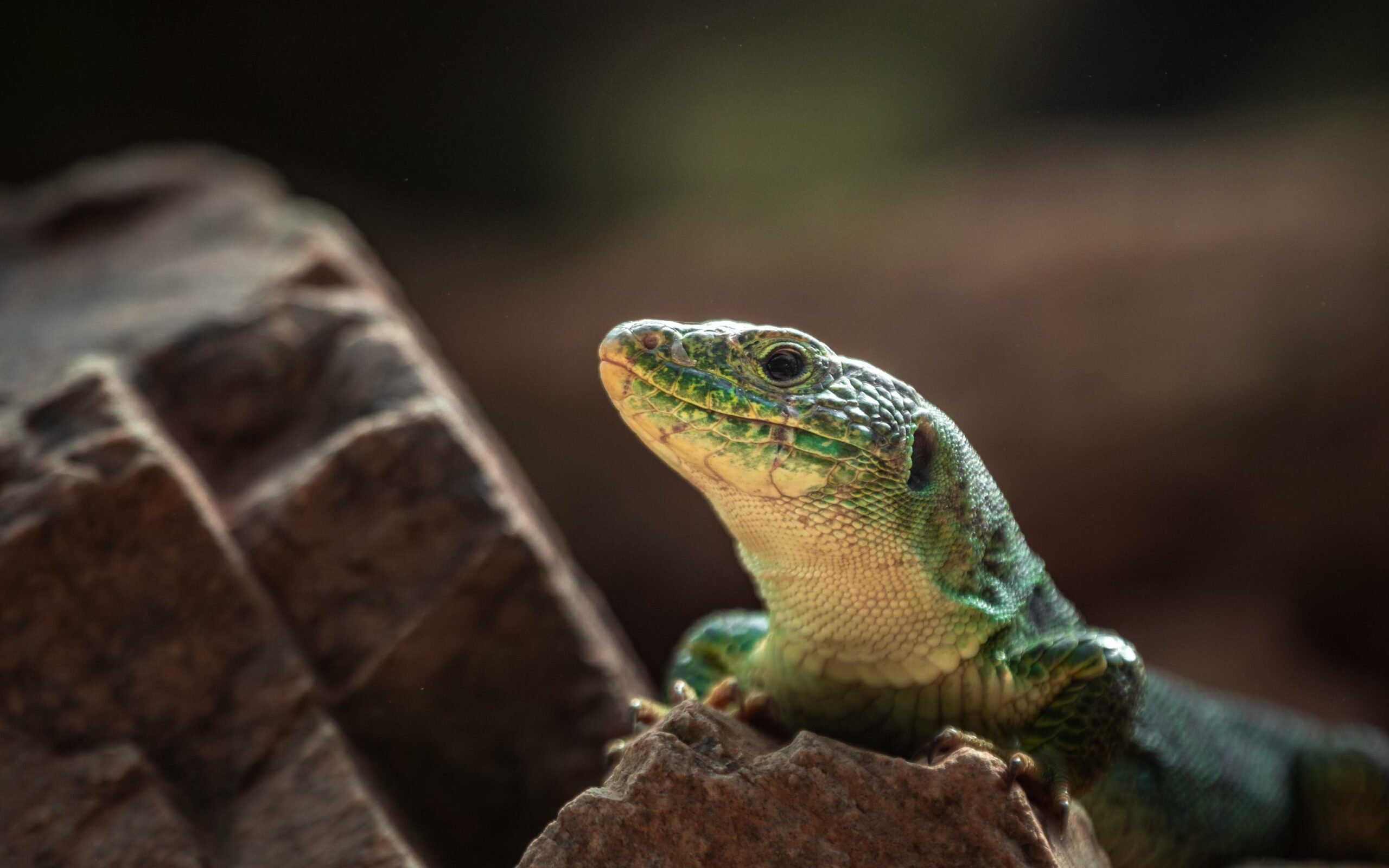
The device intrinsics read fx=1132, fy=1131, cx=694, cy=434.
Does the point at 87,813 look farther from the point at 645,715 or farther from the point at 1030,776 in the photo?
the point at 1030,776

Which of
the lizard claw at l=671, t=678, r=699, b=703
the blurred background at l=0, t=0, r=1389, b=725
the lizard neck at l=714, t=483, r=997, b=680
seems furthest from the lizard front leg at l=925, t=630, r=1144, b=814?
the blurred background at l=0, t=0, r=1389, b=725

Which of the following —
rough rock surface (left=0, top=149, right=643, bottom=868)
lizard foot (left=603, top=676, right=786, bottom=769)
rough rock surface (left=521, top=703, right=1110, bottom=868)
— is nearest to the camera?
rough rock surface (left=521, top=703, right=1110, bottom=868)

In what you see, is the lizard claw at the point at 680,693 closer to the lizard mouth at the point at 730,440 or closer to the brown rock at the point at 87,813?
the lizard mouth at the point at 730,440

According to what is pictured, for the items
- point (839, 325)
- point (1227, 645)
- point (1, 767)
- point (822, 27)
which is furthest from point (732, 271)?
point (1, 767)

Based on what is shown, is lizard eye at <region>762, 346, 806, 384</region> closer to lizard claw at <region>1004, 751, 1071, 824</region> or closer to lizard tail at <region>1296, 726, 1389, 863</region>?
lizard claw at <region>1004, 751, 1071, 824</region>

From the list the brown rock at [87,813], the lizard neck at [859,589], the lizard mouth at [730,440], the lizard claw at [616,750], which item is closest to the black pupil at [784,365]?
the lizard mouth at [730,440]

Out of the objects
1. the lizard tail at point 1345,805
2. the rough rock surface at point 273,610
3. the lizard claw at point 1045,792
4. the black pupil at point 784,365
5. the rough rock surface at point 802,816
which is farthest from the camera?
the lizard tail at point 1345,805
